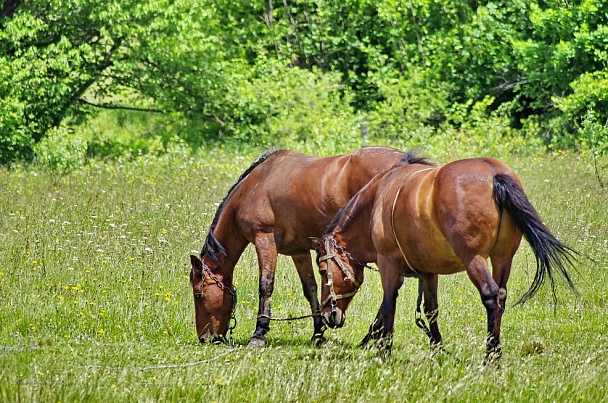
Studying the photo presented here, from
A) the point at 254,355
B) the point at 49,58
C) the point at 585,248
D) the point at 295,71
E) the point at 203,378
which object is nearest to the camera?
the point at 203,378

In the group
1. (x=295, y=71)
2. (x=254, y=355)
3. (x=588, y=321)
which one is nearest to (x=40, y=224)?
(x=254, y=355)

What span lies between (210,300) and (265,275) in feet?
1.86

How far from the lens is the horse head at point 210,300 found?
27.1 feet

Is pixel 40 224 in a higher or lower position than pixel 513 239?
lower

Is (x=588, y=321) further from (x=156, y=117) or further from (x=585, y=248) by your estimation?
(x=156, y=117)

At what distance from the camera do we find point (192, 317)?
28.9 feet

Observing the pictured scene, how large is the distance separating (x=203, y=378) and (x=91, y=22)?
47.7 feet

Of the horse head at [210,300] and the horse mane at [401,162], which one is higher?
the horse mane at [401,162]

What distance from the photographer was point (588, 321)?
834 cm

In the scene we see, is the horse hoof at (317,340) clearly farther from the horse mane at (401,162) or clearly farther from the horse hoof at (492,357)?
the horse hoof at (492,357)

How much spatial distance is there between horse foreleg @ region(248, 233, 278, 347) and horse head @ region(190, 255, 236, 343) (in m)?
0.29

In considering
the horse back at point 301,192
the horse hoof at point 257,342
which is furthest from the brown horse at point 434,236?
the horse hoof at point 257,342

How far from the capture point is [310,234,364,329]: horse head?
7.40 metres

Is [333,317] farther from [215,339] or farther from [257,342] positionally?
[215,339]
